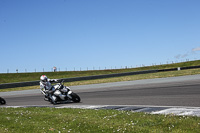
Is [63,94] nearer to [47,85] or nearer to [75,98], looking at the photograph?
[75,98]

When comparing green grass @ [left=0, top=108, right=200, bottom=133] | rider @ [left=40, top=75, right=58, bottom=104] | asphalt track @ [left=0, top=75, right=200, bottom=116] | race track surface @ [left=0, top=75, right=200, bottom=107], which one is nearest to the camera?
green grass @ [left=0, top=108, right=200, bottom=133]

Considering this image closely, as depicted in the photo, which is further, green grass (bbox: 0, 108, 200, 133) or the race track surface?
the race track surface

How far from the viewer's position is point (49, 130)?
6.66 m

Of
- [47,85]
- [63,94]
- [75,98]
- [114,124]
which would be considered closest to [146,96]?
[75,98]

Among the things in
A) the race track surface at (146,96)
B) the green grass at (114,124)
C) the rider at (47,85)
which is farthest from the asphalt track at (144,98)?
the green grass at (114,124)

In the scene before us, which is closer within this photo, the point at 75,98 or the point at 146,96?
the point at 146,96

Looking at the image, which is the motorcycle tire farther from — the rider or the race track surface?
the rider

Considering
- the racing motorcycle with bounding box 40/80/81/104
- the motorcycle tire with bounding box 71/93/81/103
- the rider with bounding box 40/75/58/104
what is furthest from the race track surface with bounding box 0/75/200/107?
the rider with bounding box 40/75/58/104

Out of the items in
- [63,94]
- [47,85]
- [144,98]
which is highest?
[47,85]

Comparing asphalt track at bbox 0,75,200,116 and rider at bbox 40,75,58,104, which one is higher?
rider at bbox 40,75,58,104

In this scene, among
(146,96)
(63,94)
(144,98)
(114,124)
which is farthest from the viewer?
(63,94)

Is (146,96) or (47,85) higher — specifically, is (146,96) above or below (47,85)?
below

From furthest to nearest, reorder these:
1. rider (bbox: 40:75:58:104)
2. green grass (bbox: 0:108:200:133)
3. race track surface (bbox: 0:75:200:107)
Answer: rider (bbox: 40:75:58:104), race track surface (bbox: 0:75:200:107), green grass (bbox: 0:108:200:133)

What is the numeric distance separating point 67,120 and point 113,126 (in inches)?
70.9
